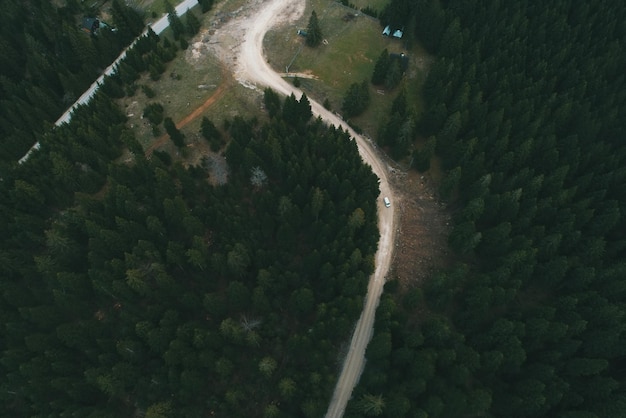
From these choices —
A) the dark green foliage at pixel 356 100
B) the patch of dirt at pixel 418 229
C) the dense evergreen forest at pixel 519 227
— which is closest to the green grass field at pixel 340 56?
the dark green foliage at pixel 356 100

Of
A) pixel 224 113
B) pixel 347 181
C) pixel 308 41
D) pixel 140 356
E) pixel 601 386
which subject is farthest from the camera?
pixel 308 41

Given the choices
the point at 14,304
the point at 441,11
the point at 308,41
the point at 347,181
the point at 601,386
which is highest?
the point at 441,11

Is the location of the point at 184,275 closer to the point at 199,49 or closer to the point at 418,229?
the point at 418,229

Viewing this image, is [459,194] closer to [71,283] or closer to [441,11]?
[441,11]

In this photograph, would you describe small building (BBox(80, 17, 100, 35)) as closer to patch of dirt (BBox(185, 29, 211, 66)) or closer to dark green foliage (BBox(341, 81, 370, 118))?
patch of dirt (BBox(185, 29, 211, 66))

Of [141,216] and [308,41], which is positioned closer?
[141,216]

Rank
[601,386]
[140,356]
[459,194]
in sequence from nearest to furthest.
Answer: [601,386]
[140,356]
[459,194]

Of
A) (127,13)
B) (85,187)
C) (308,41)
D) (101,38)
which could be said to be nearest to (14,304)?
(85,187)
